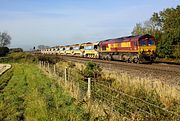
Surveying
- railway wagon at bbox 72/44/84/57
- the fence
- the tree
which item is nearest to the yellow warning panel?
the fence

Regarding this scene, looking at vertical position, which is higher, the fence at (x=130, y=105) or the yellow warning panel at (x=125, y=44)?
the yellow warning panel at (x=125, y=44)

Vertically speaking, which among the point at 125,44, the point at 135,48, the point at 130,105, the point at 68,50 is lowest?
the point at 130,105

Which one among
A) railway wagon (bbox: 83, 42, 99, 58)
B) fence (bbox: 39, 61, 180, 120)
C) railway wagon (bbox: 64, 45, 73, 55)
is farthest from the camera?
railway wagon (bbox: 64, 45, 73, 55)

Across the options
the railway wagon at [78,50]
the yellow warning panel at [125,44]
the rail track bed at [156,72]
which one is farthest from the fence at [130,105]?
the railway wagon at [78,50]

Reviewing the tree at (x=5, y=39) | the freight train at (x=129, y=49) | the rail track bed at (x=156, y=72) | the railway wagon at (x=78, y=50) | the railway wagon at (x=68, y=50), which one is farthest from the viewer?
the tree at (x=5, y=39)

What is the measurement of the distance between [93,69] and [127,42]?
19.6 meters

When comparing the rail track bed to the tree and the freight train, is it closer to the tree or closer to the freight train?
the freight train

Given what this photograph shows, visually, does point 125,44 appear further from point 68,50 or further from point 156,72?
point 68,50

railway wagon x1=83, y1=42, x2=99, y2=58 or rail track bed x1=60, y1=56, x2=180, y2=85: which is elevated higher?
railway wagon x1=83, y1=42, x2=99, y2=58

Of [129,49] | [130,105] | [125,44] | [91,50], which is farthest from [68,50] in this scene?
[130,105]

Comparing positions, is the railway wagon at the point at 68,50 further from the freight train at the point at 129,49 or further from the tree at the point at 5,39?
the tree at the point at 5,39

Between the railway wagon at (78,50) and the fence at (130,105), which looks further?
the railway wagon at (78,50)

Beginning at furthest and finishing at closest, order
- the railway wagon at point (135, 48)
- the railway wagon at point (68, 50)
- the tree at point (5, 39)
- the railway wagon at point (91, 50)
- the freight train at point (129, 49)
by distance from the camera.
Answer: the tree at point (5, 39)
the railway wagon at point (68, 50)
the railway wagon at point (91, 50)
the freight train at point (129, 49)
the railway wagon at point (135, 48)

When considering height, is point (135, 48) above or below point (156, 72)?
above
